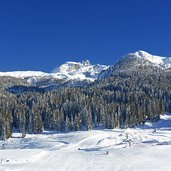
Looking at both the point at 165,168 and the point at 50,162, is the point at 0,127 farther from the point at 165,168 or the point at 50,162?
the point at 165,168

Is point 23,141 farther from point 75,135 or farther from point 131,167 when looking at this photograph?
point 131,167

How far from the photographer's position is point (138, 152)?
7088 centimetres

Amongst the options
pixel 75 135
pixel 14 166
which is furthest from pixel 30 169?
pixel 75 135

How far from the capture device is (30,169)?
2318 inches

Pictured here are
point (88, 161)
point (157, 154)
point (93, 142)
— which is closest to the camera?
point (88, 161)

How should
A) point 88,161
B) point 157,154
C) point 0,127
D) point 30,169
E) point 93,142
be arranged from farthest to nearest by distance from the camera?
point 0,127 < point 93,142 < point 157,154 < point 88,161 < point 30,169

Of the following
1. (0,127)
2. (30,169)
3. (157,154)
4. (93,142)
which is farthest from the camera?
(0,127)

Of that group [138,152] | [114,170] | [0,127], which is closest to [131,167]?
[114,170]

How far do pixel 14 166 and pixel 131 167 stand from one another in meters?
17.7

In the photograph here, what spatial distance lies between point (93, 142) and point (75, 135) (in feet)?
76.8

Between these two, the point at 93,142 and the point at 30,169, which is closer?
the point at 30,169

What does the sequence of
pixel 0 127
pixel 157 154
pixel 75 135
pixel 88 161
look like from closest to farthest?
pixel 88 161 < pixel 157 154 < pixel 75 135 < pixel 0 127

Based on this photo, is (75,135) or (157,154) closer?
(157,154)

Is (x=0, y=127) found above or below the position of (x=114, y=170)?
above
